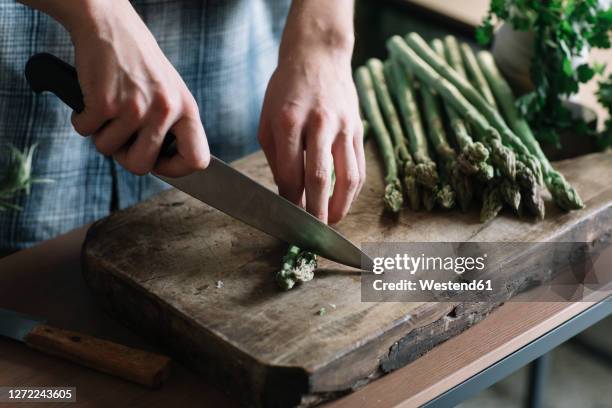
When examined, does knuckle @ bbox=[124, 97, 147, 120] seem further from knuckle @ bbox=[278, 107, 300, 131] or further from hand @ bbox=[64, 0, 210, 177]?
knuckle @ bbox=[278, 107, 300, 131]

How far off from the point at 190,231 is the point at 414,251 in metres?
0.40

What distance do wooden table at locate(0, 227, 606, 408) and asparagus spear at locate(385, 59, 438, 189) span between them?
0.30m

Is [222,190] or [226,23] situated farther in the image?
[226,23]

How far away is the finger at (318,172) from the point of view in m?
1.35

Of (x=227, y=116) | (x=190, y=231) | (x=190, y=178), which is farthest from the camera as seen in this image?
(x=227, y=116)

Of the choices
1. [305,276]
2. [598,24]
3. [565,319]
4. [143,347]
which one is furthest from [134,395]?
[598,24]

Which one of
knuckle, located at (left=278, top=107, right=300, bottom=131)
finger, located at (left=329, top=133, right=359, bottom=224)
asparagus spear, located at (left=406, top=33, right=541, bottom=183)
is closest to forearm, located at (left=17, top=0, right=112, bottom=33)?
knuckle, located at (left=278, top=107, right=300, bottom=131)

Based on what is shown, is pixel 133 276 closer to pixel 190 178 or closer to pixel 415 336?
pixel 190 178

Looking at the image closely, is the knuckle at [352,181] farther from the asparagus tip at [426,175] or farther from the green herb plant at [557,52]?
the green herb plant at [557,52]

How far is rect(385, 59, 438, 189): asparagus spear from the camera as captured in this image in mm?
1528

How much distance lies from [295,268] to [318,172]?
171 mm

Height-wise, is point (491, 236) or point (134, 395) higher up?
point (491, 236)

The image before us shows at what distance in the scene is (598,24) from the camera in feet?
5.75

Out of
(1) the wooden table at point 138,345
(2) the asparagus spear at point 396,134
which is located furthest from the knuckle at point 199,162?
(2) the asparagus spear at point 396,134
